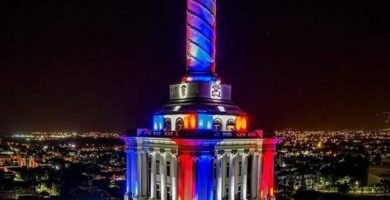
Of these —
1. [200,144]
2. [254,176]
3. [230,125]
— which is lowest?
[254,176]

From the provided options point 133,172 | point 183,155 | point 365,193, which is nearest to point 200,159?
point 183,155

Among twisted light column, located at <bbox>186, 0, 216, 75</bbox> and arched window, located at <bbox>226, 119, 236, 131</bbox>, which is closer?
arched window, located at <bbox>226, 119, 236, 131</bbox>

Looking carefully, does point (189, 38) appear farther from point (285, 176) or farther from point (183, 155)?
point (285, 176)

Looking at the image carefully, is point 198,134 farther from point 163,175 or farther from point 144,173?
point 144,173

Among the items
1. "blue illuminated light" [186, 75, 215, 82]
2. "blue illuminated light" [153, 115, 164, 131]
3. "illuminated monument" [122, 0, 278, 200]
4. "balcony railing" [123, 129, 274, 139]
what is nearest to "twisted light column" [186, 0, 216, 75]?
"illuminated monument" [122, 0, 278, 200]

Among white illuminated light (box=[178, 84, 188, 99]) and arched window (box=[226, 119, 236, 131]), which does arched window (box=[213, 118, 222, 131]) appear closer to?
arched window (box=[226, 119, 236, 131])

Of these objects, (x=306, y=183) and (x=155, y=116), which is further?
(x=306, y=183)

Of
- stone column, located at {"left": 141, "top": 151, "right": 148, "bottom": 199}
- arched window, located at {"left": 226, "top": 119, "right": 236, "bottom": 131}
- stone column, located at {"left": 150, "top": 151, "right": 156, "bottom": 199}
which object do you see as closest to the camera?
stone column, located at {"left": 150, "top": 151, "right": 156, "bottom": 199}

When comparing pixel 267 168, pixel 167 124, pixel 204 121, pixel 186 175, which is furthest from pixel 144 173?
pixel 267 168
